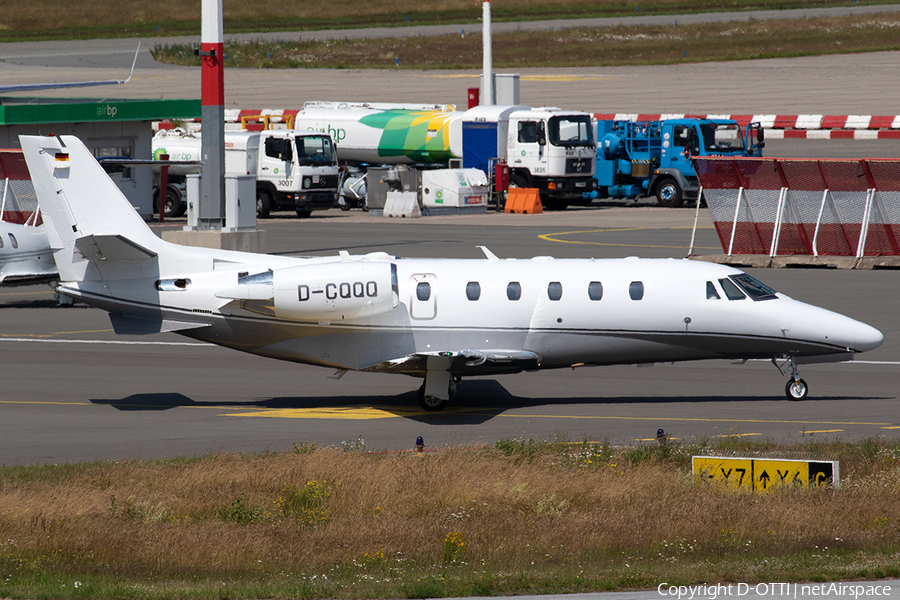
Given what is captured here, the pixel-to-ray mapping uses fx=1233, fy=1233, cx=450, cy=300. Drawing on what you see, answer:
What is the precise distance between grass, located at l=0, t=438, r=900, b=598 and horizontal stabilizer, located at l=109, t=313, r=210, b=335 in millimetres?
4552

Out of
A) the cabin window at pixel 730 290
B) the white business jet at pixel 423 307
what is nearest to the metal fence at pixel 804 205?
the cabin window at pixel 730 290

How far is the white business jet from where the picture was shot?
2353 cm

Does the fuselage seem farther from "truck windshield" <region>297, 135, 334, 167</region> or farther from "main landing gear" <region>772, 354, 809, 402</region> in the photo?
"truck windshield" <region>297, 135, 334, 167</region>

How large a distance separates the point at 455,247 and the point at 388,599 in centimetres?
3709

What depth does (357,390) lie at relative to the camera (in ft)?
87.0

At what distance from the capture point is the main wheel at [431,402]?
2391cm

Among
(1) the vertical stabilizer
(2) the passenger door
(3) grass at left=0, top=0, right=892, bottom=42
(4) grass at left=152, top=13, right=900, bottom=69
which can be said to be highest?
(3) grass at left=0, top=0, right=892, bottom=42

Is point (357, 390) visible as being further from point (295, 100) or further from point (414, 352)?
point (295, 100)

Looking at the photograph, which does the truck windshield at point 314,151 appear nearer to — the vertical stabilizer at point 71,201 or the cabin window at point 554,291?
the vertical stabilizer at point 71,201

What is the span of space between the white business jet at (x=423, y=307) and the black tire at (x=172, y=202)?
38.7 metres

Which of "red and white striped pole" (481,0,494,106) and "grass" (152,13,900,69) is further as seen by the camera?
"grass" (152,13,900,69)

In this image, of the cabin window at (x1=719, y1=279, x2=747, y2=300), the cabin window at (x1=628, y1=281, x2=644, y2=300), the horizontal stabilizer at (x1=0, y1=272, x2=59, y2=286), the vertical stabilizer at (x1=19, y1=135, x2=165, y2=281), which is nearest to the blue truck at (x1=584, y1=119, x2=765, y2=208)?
the horizontal stabilizer at (x1=0, y1=272, x2=59, y2=286)

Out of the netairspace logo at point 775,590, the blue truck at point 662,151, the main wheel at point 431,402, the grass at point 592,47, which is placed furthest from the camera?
the grass at point 592,47

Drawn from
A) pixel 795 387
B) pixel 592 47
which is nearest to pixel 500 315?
pixel 795 387
